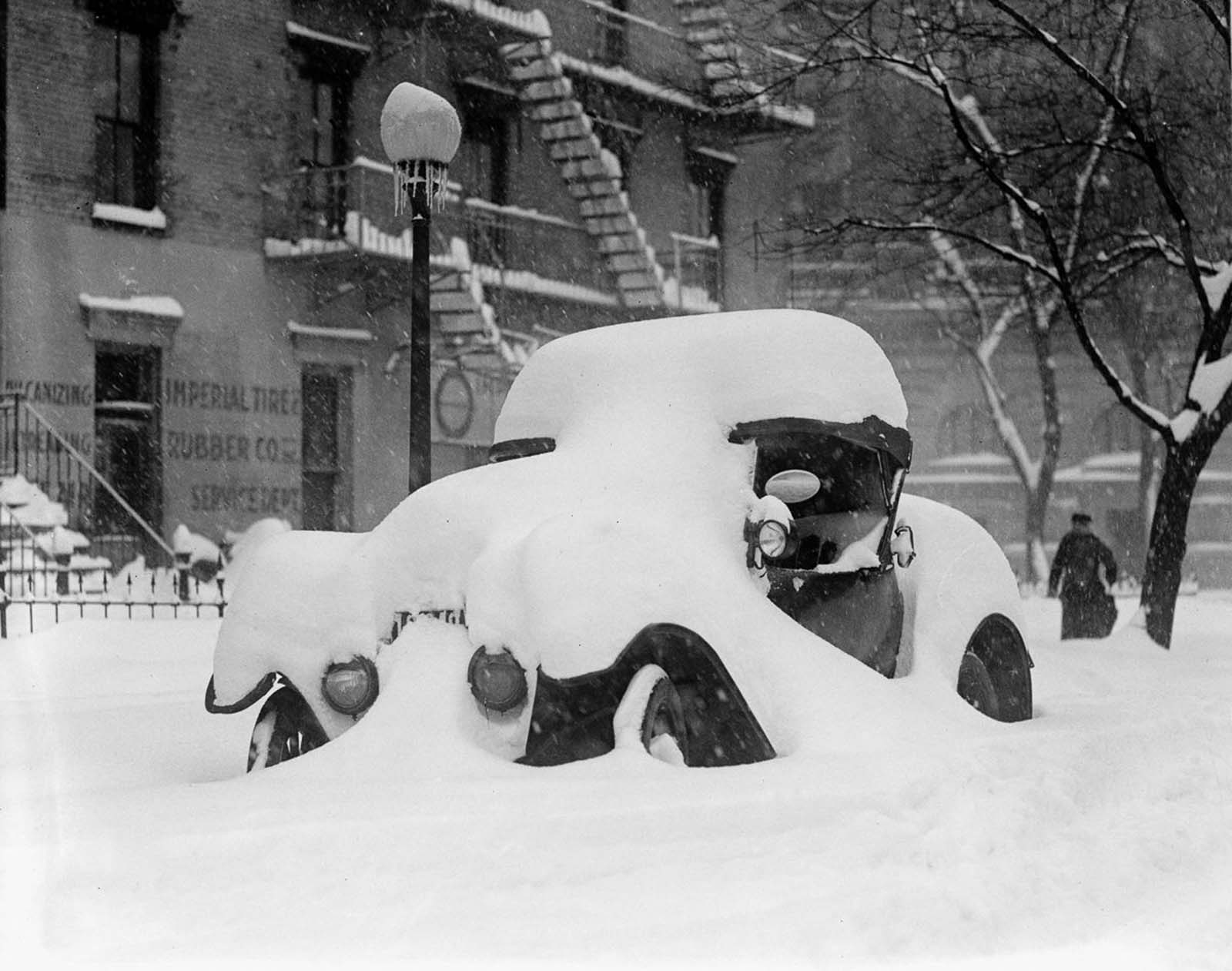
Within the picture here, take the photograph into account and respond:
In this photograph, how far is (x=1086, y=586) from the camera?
15758 mm

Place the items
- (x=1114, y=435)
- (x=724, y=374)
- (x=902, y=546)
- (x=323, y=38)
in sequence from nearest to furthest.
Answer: (x=724, y=374)
(x=902, y=546)
(x=323, y=38)
(x=1114, y=435)

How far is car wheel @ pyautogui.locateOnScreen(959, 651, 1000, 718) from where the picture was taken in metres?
6.92

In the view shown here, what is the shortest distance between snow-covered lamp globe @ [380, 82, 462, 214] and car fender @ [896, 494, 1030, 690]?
4.25 m

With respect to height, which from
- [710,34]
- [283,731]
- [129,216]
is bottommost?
[283,731]

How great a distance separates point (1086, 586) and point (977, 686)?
9.27 metres

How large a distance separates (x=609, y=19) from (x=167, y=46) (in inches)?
296

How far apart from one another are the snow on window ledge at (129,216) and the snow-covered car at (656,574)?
12.8 m

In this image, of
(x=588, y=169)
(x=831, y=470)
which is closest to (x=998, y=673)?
(x=831, y=470)

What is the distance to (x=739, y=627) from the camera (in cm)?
511

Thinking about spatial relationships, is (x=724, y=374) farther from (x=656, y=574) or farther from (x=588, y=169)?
(x=588, y=169)

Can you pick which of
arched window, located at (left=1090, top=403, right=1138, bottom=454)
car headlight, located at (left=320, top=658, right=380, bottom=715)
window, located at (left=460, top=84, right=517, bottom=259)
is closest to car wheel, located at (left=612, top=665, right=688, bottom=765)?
car headlight, located at (left=320, top=658, right=380, bottom=715)

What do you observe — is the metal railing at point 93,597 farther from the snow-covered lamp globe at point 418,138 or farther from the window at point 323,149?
the window at point 323,149

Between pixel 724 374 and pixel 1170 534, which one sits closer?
pixel 724 374

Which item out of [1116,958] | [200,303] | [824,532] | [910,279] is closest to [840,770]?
[1116,958]
